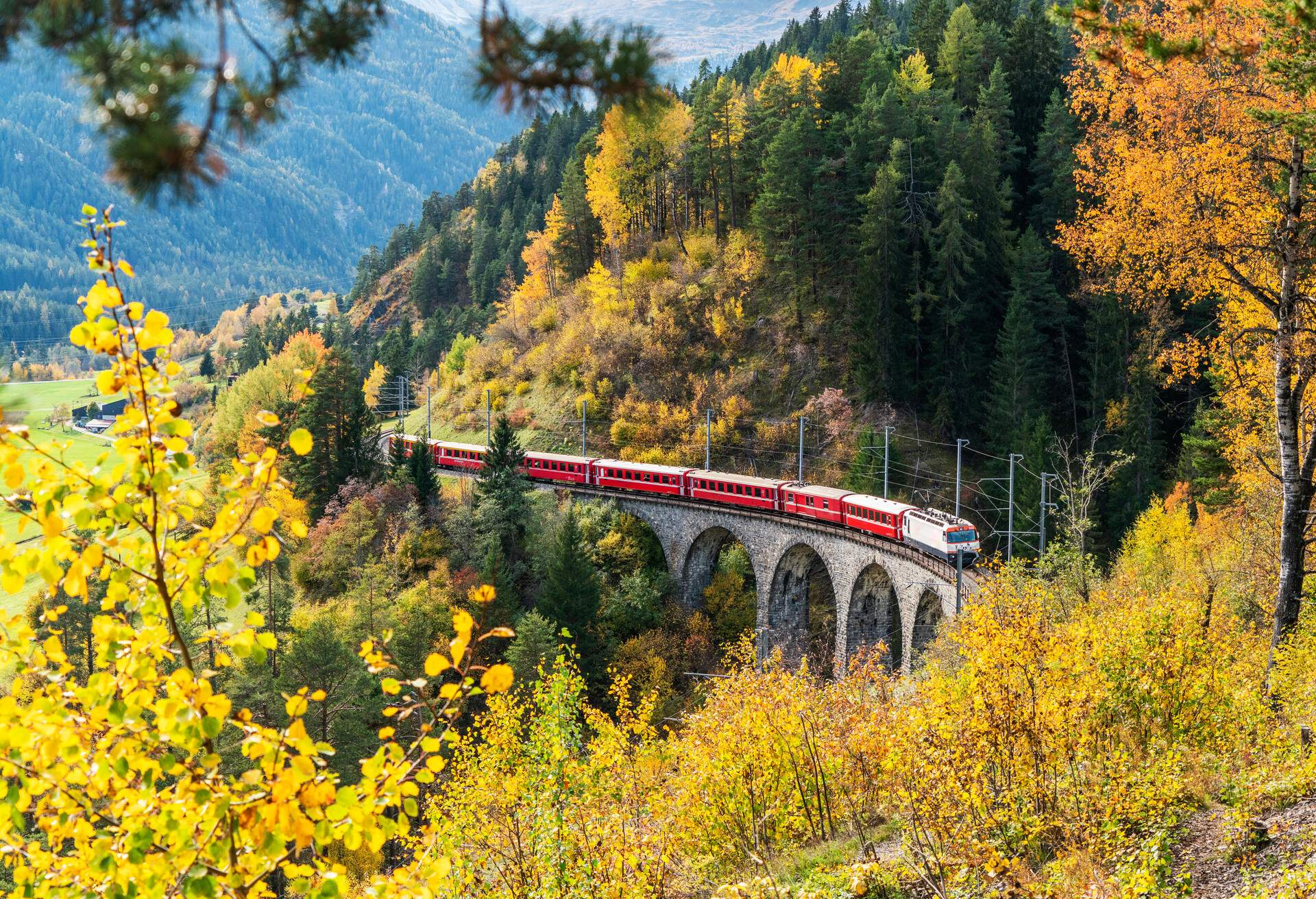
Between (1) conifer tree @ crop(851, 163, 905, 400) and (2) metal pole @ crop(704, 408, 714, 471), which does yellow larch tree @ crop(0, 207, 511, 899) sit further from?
(1) conifer tree @ crop(851, 163, 905, 400)

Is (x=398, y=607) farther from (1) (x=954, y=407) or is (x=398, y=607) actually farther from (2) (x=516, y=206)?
(2) (x=516, y=206)

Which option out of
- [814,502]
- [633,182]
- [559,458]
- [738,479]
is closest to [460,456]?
[559,458]

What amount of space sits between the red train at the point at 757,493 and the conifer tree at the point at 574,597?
20.1ft

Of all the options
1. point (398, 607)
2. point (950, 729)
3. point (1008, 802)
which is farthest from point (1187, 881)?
point (398, 607)

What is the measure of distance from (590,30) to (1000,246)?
4544 cm

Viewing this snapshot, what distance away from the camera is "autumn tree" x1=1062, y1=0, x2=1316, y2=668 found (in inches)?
464

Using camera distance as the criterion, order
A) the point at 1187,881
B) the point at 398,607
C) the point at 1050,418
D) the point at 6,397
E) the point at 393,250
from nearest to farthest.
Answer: the point at 6,397, the point at 1187,881, the point at 398,607, the point at 1050,418, the point at 393,250

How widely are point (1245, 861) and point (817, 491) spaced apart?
88.5ft

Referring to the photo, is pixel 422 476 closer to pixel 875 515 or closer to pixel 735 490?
pixel 735 490

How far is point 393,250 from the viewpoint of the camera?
11256 cm

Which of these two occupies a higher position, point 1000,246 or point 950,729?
point 1000,246

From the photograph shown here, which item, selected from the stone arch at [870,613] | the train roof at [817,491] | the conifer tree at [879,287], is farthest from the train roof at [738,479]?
the conifer tree at [879,287]

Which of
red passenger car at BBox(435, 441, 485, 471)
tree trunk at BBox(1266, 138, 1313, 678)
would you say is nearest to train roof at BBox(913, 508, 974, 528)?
tree trunk at BBox(1266, 138, 1313, 678)

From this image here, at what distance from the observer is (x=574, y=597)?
3612 centimetres
